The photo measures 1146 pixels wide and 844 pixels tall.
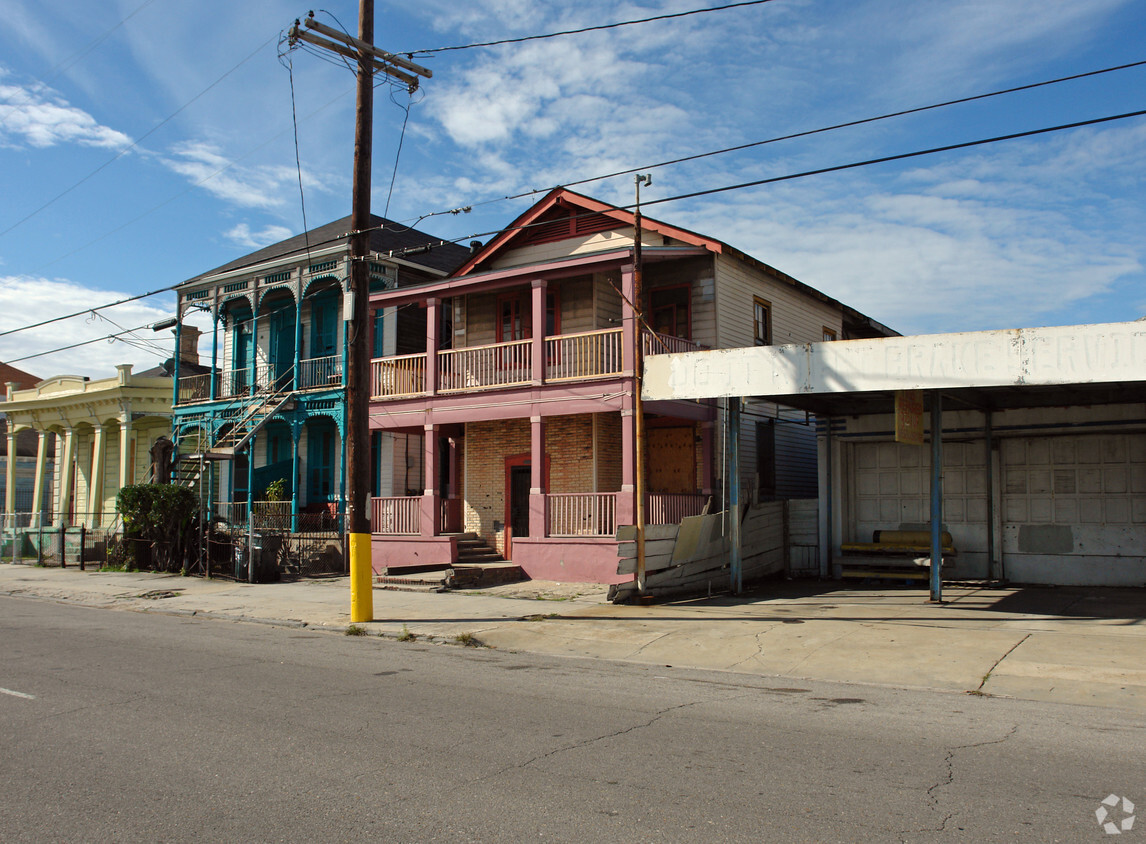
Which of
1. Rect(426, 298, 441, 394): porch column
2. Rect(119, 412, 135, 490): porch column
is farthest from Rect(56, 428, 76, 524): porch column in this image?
Rect(426, 298, 441, 394): porch column

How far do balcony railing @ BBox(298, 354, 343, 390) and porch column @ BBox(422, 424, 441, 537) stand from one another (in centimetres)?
536

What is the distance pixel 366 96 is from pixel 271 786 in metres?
11.6

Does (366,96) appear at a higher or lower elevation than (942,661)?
higher

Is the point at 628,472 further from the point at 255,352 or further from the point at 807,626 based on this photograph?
the point at 255,352

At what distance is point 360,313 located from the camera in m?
13.7

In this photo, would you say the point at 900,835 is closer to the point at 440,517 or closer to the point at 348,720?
the point at 348,720

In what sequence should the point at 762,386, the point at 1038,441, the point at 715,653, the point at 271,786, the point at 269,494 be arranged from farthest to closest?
the point at 269,494 → the point at 1038,441 → the point at 762,386 → the point at 715,653 → the point at 271,786

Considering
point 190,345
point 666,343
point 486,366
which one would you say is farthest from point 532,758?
point 190,345

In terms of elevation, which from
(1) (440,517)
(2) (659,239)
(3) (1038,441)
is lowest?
(1) (440,517)

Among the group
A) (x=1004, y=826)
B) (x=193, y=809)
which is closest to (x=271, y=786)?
(x=193, y=809)

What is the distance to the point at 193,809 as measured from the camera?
195 inches

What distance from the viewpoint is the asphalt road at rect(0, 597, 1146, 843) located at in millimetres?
4695

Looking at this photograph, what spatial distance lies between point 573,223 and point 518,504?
7062mm

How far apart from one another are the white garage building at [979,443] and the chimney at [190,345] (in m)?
22.9
